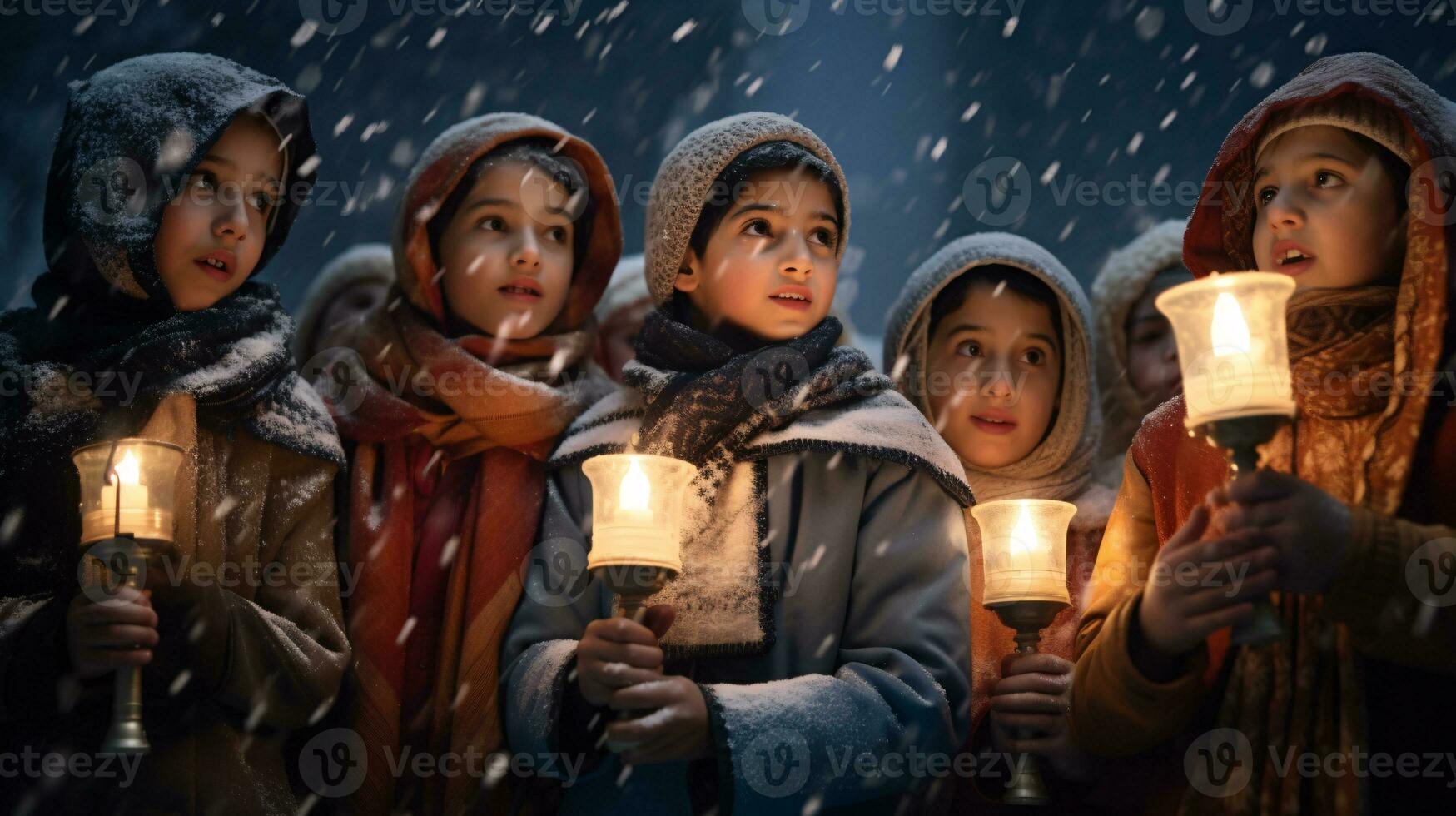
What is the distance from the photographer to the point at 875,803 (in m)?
2.83

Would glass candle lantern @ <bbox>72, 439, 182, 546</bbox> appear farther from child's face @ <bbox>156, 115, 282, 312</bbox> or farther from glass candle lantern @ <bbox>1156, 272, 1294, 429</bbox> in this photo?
glass candle lantern @ <bbox>1156, 272, 1294, 429</bbox>

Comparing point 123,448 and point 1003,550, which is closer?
point 123,448

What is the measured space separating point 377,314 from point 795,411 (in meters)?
1.51

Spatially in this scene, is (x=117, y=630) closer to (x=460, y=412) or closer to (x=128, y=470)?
(x=128, y=470)

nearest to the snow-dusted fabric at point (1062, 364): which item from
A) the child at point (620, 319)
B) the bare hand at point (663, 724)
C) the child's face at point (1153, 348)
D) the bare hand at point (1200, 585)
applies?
the child's face at point (1153, 348)

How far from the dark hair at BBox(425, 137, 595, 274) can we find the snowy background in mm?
622

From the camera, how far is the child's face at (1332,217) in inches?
102

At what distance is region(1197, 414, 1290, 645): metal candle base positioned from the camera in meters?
2.08

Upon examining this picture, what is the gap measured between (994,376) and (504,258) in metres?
1.43

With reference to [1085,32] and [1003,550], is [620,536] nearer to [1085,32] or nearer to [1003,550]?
[1003,550]

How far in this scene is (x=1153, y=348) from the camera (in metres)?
4.30

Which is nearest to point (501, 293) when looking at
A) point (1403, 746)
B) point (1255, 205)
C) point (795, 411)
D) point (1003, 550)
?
point (795, 411)

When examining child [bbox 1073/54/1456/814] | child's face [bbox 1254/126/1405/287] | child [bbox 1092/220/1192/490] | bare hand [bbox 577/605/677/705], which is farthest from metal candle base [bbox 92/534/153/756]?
child [bbox 1092/220/1192/490]

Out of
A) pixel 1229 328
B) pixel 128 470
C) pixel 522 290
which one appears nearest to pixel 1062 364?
pixel 522 290
